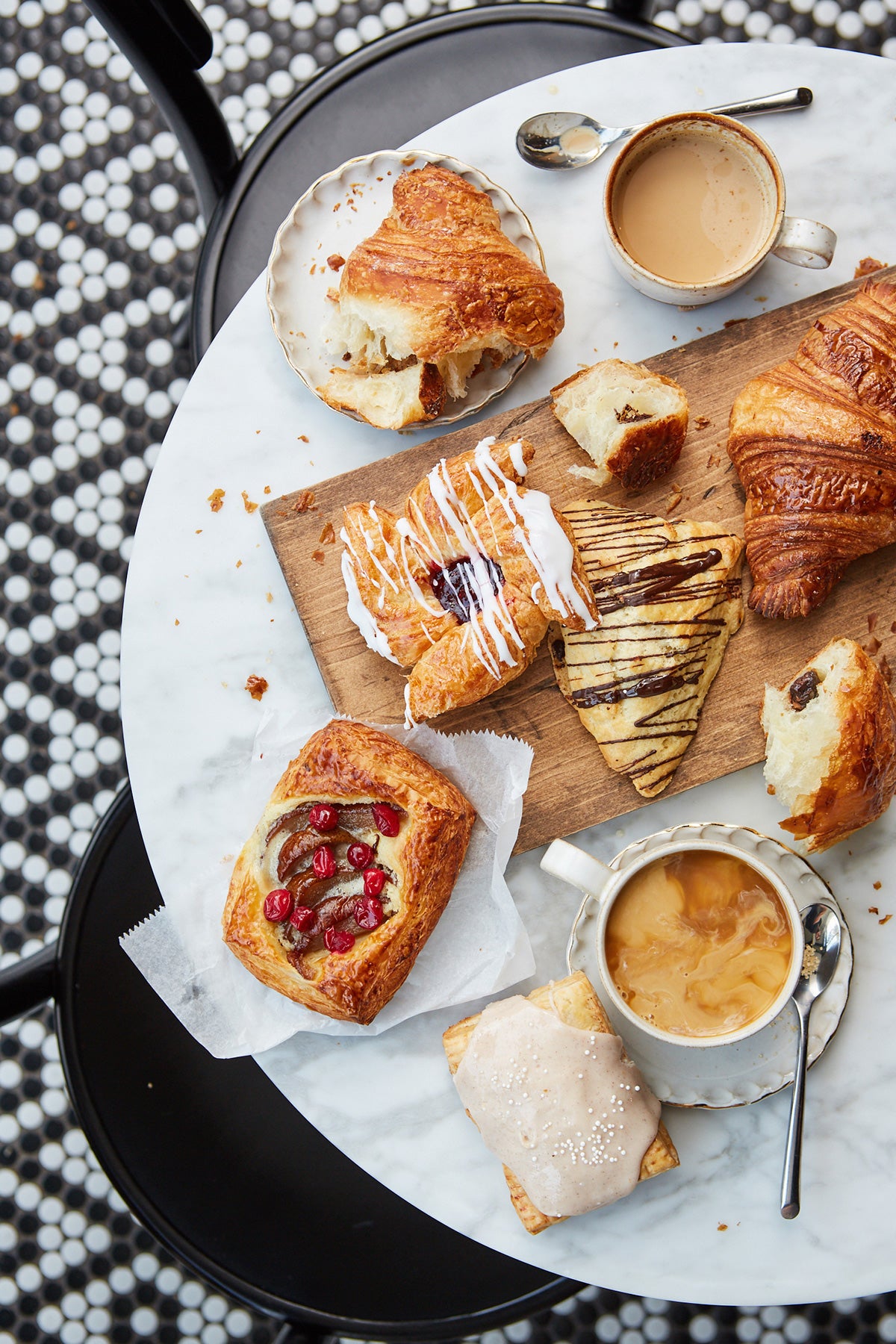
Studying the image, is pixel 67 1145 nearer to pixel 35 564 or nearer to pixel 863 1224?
pixel 35 564

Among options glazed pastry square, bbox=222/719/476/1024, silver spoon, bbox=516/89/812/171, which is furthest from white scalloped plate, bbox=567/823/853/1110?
silver spoon, bbox=516/89/812/171

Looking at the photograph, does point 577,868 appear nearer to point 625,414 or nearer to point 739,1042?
point 739,1042

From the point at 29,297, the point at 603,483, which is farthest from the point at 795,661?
the point at 29,297

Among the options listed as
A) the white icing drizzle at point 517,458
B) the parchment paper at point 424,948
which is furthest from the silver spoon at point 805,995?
the white icing drizzle at point 517,458

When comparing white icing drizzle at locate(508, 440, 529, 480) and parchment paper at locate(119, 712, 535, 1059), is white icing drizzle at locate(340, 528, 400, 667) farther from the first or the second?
white icing drizzle at locate(508, 440, 529, 480)

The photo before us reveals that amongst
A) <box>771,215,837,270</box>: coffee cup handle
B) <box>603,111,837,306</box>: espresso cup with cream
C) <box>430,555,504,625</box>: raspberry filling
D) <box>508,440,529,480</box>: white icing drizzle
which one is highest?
<box>603,111,837,306</box>: espresso cup with cream

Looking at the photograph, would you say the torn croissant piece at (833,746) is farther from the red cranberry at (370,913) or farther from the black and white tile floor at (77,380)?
the black and white tile floor at (77,380)

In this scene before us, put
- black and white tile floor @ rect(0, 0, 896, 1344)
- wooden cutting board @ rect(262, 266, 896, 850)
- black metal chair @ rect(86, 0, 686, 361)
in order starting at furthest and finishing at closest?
black and white tile floor @ rect(0, 0, 896, 1344)
black metal chair @ rect(86, 0, 686, 361)
wooden cutting board @ rect(262, 266, 896, 850)
